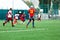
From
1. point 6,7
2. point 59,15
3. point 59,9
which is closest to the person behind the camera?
point 6,7

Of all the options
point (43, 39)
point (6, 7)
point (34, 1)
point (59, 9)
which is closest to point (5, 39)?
point (43, 39)

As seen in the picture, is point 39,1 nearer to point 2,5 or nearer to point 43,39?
point 2,5

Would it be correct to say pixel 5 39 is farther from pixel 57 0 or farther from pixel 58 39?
pixel 57 0

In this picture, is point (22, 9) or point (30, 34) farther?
point (22, 9)

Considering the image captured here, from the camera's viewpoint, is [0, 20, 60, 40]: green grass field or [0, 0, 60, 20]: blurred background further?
[0, 0, 60, 20]: blurred background

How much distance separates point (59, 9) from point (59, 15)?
7618mm

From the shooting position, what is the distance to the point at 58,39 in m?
15.8

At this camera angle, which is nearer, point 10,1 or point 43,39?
point 43,39

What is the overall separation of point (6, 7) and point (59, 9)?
1696 centimetres

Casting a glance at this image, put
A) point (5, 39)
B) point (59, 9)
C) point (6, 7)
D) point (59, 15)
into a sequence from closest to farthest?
point (5, 39)
point (6, 7)
point (59, 15)
point (59, 9)

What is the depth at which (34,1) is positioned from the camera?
78.2 m

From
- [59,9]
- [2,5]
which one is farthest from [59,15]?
[2,5]

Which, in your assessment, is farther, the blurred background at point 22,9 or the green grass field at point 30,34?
the blurred background at point 22,9

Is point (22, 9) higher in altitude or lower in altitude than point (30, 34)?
higher
